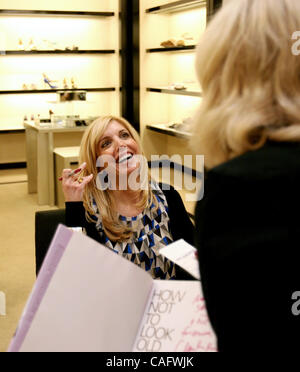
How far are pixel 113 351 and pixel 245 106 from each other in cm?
47

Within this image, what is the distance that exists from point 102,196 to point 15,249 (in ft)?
7.54

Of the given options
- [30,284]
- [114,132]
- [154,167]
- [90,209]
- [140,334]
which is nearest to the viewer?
[140,334]

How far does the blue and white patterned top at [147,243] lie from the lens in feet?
5.22

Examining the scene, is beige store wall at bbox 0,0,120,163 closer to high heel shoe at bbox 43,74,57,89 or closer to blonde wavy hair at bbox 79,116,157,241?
high heel shoe at bbox 43,74,57,89

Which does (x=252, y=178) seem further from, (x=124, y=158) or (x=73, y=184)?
(x=124, y=158)

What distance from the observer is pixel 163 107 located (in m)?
6.29

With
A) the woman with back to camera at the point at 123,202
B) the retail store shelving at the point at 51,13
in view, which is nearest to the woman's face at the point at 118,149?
the woman with back to camera at the point at 123,202

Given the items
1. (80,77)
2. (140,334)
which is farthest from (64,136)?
(140,334)

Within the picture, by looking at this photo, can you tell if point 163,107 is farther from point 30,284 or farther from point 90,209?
point 90,209

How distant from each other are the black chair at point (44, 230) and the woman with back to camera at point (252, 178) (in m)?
1.15

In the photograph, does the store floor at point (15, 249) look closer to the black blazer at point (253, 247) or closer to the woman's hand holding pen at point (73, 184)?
the woman's hand holding pen at point (73, 184)

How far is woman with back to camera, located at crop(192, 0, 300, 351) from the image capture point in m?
0.59

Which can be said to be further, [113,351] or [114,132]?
[114,132]

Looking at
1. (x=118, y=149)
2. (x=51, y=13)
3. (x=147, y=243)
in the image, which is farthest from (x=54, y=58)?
(x=147, y=243)
